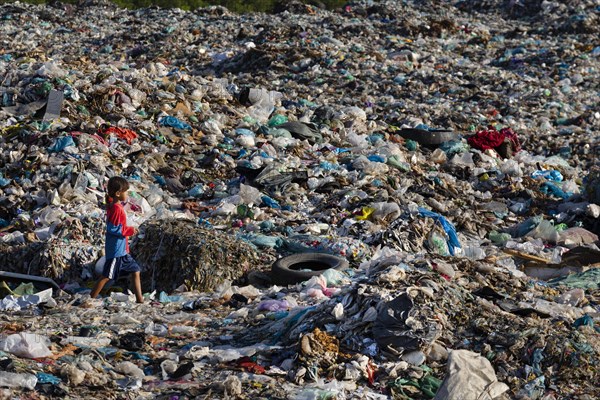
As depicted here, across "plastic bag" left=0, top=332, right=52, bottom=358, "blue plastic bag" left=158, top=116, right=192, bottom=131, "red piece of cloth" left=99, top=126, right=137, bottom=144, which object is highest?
"plastic bag" left=0, top=332, right=52, bottom=358

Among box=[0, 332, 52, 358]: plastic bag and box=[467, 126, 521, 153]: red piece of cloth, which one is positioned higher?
box=[0, 332, 52, 358]: plastic bag

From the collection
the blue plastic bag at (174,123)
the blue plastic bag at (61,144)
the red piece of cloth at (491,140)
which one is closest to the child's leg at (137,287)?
the blue plastic bag at (61,144)

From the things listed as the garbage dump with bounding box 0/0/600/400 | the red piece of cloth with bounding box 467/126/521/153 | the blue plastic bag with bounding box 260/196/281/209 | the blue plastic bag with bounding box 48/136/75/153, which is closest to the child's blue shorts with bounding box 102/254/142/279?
the garbage dump with bounding box 0/0/600/400

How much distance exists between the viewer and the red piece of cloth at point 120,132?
867 centimetres

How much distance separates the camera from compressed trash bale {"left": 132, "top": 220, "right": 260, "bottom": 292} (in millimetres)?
6016

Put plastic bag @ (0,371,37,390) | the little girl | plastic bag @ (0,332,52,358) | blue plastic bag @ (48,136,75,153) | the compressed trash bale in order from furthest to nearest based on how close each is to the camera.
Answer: blue plastic bag @ (48,136,75,153), the compressed trash bale, the little girl, plastic bag @ (0,332,52,358), plastic bag @ (0,371,37,390)

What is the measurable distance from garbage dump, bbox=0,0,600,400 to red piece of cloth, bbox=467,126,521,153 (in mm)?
30

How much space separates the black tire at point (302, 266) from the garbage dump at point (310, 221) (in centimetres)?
2

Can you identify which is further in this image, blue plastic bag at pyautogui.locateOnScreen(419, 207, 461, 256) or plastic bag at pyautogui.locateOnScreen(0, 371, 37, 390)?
blue plastic bag at pyautogui.locateOnScreen(419, 207, 461, 256)

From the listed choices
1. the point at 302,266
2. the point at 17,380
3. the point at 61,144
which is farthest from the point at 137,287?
the point at 61,144

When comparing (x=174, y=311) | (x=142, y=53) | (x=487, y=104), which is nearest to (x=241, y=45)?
(x=142, y=53)

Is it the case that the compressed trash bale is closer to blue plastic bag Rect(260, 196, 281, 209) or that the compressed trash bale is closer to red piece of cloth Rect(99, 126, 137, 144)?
blue plastic bag Rect(260, 196, 281, 209)

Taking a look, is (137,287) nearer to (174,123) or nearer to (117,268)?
(117,268)

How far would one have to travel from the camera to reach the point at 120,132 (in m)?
8.77
